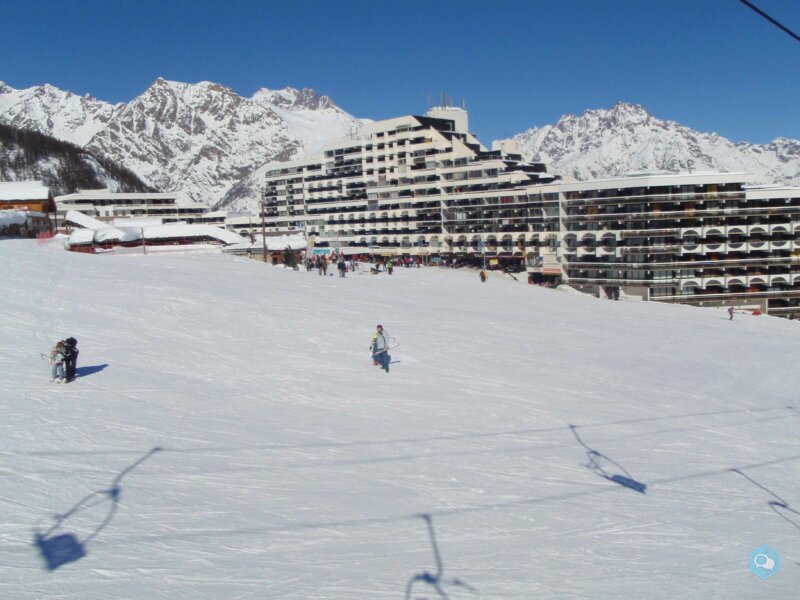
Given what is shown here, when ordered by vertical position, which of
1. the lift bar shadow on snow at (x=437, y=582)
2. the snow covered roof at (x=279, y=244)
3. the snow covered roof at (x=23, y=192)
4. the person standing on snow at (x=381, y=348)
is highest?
the snow covered roof at (x=23, y=192)

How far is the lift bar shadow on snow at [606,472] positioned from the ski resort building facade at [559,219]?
63.9 metres

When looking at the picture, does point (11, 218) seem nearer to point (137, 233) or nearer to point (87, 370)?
point (137, 233)

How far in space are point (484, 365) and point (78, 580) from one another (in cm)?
1718

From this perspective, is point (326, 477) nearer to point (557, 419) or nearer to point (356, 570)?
point (356, 570)

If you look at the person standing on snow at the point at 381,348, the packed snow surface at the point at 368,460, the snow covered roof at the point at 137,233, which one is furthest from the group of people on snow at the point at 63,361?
the snow covered roof at the point at 137,233

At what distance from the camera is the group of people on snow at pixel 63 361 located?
17.3 metres

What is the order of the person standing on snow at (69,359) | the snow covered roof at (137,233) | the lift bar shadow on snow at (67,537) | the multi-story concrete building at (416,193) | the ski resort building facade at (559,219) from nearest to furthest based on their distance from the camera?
the lift bar shadow on snow at (67,537)
the person standing on snow at (69,359)
the snow covered roof at (137,233)
the ski resort building facade at (559,219)
the multi-story concrete building at (416,193)

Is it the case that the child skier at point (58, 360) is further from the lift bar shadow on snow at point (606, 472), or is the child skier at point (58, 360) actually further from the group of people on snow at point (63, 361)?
the lift bar shadow on snow at point (606, 472)

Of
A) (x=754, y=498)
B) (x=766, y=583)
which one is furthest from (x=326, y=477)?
(x=754, y=498)

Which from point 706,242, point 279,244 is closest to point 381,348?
point 279,244

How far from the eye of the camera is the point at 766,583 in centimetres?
952

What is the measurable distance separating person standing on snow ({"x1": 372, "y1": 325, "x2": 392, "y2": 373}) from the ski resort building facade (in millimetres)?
57577

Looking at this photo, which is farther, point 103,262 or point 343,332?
point 103,262

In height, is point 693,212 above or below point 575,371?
above
